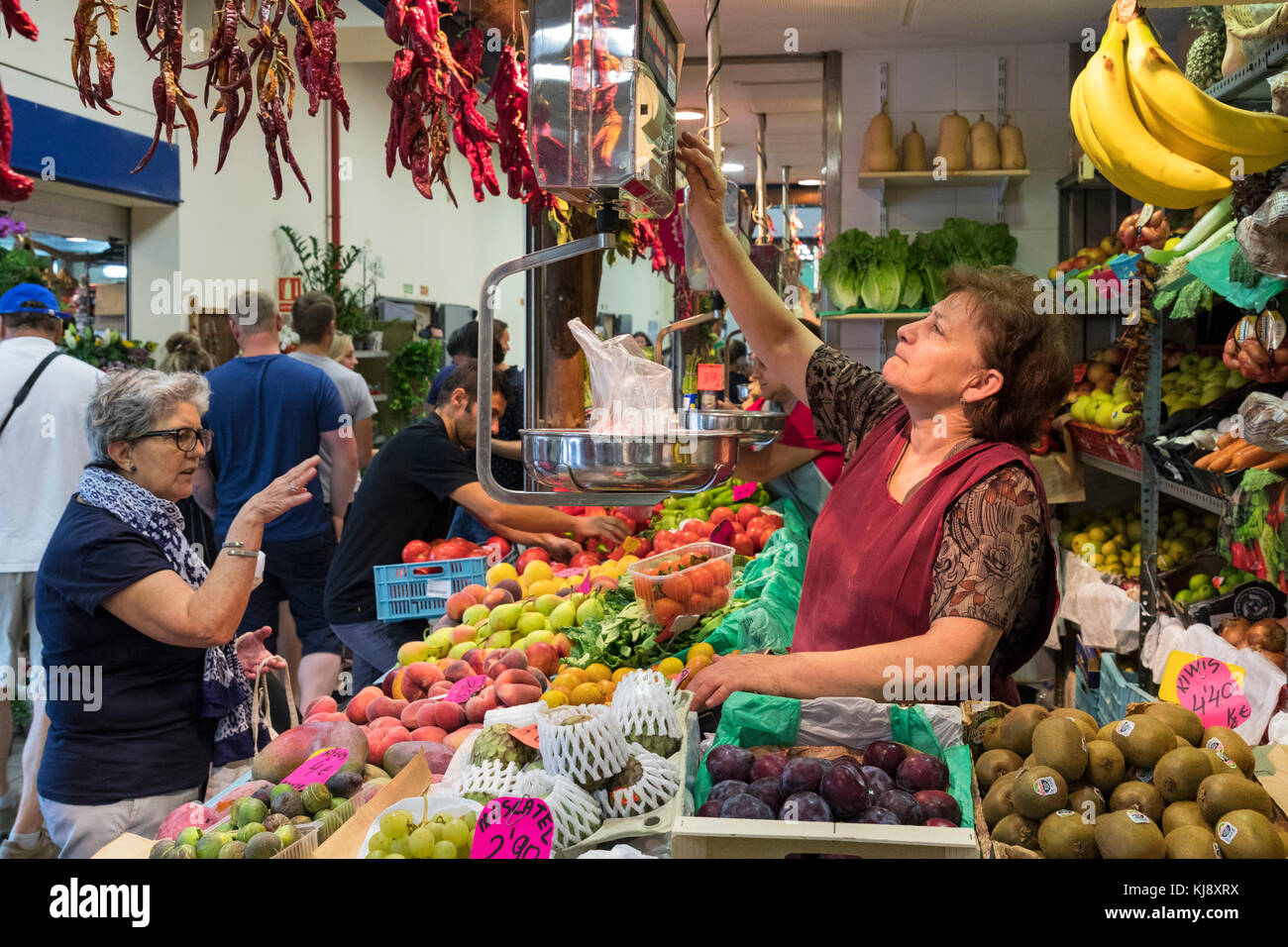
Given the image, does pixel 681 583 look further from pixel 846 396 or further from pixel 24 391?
pixel 24 391

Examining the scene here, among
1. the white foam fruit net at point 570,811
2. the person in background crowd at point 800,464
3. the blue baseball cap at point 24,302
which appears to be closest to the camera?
the white foam fruit net at point 570,811

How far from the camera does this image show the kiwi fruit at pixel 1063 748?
5.35ft

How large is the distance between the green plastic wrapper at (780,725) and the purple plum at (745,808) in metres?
0.22

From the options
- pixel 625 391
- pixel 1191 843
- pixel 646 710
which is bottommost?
pixel 1191 843

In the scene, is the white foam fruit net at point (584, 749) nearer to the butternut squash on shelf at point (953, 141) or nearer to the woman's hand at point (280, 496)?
the woman's hand at point (280, 496)

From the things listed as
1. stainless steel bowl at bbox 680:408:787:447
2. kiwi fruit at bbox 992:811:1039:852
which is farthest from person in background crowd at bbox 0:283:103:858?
kiwi fruit at bbox 992:811:1039:852

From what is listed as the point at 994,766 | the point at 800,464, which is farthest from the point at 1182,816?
the point at 800,464

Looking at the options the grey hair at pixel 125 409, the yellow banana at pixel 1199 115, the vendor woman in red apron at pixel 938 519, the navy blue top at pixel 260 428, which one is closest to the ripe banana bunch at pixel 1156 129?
the yellow banana at pixel 1199 115

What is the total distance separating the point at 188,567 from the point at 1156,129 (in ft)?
9.31

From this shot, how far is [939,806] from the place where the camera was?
1.50m

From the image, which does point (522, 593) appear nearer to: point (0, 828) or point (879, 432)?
point (879, 432)

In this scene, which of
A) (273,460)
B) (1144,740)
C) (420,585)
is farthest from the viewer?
(273,460)

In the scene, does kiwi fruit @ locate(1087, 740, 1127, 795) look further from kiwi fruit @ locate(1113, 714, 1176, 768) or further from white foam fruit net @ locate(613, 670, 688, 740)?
white foam fruit net @ locate(613, 670, 688, 740)

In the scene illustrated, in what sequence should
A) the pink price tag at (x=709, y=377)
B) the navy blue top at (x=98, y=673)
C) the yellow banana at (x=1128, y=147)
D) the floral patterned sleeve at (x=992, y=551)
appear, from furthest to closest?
the pink price tag at (x=709, y=377) → the yellow banana at (x=1128, y=147) → the navy blue top at (x=98, y=673) → the floral patterned sleeve at (x=992, y=551)
